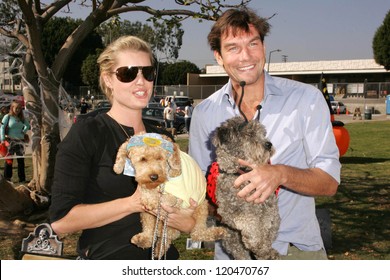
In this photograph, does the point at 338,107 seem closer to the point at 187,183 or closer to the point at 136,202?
the point at 187,183

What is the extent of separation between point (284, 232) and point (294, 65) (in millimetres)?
76749

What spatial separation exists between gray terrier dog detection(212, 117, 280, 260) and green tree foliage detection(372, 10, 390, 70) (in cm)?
7071

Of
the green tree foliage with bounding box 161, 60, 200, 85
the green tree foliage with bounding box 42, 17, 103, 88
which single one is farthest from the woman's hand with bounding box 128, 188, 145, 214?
the green tree foliage with bounding box 161, 60, 200, 85

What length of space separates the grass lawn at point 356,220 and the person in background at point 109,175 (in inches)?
212

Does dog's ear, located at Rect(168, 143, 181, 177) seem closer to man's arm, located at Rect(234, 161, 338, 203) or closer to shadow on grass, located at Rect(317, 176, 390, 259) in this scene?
man's arm, located at Rect(234, 161, 338, 203)

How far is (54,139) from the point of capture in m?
10.8

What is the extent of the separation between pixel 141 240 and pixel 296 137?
115 cm

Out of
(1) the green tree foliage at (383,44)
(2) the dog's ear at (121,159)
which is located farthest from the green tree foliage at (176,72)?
(2) the dog's ear at (121,159)

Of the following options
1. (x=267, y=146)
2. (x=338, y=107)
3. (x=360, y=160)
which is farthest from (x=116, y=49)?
(x=338, y=107)

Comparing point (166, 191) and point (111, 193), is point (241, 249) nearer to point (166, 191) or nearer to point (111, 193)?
point (166, 191)

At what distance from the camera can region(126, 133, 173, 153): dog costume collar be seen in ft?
8.14

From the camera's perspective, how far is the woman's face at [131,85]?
281 centimetres

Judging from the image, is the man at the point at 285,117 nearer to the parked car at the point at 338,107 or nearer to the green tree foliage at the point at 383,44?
the parked car at the point at 338,107
